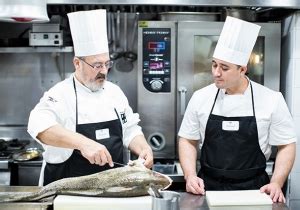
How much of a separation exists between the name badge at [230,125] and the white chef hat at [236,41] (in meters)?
0.33

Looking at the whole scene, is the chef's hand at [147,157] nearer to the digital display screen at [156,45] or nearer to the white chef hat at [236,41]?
the white chef hat at [236,41]

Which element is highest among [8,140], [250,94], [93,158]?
[250,94]

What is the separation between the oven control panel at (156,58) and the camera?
10.6ft

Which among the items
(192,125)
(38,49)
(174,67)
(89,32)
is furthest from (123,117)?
(38,49)

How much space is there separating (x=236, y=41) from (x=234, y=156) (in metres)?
0.65

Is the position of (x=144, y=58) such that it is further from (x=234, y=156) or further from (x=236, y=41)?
(x=234, y=156)

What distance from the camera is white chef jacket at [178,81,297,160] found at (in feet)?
8.25

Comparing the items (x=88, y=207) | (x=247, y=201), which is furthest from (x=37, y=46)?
(x=247, y=201)

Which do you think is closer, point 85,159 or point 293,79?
point 85,159

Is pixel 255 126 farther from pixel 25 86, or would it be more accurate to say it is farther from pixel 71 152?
pixel 25 86

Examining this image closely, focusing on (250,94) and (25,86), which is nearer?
(250,94)

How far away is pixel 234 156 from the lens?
8.35 feet

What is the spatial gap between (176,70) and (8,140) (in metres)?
1.64

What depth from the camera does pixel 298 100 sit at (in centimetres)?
324
